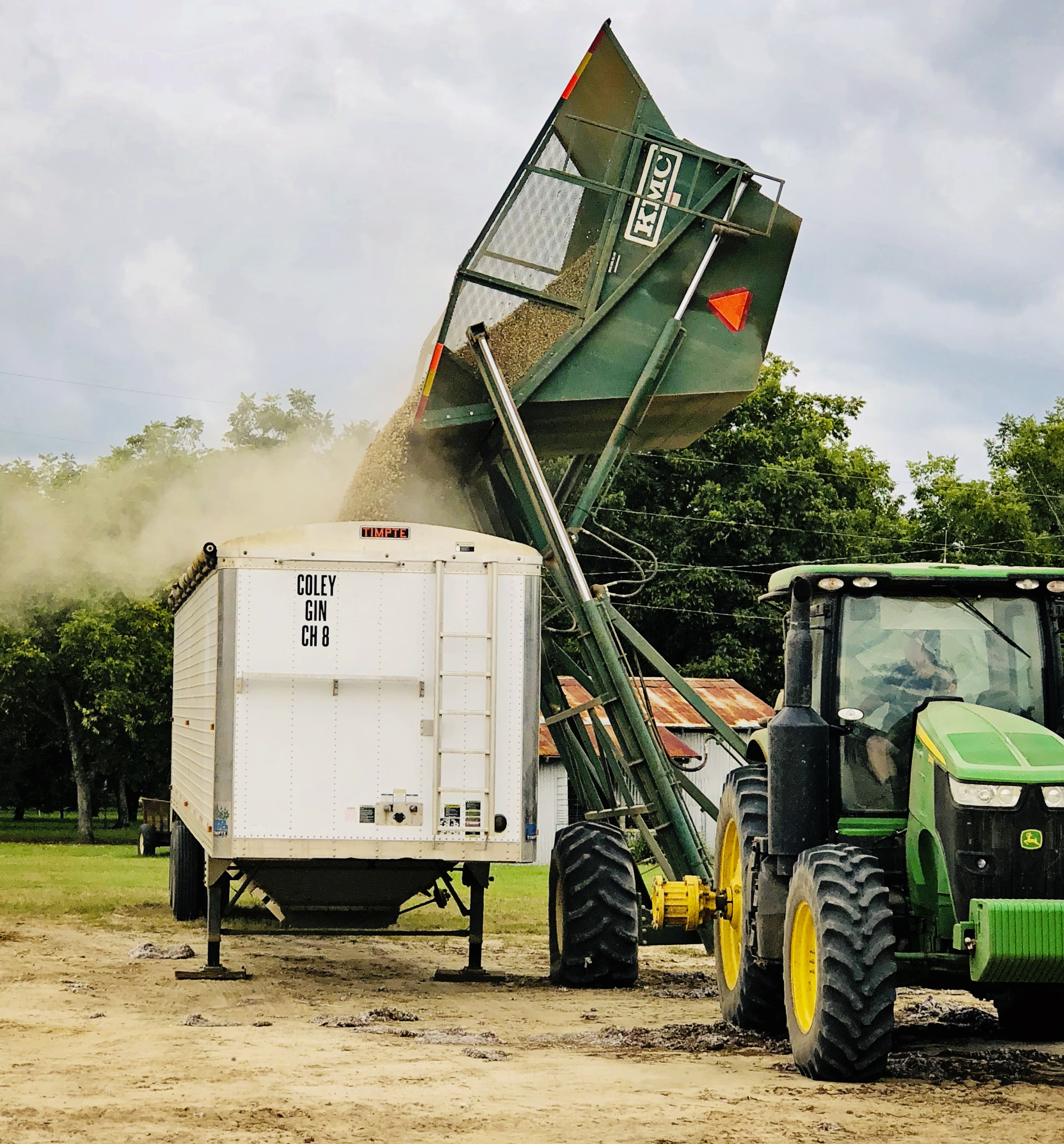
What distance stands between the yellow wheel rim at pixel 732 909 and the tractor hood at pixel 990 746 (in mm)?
2278

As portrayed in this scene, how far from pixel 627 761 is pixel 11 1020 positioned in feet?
18.7

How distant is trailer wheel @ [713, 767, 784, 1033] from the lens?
10141 mm

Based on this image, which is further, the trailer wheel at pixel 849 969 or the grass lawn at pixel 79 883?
the grass lawn at pixel 79 883

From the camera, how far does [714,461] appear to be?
4447cm

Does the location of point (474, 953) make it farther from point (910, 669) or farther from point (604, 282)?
point (604, 282)

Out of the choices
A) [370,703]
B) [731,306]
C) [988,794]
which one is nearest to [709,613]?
[731,306]

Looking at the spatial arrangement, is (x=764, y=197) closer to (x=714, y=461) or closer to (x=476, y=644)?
(x=476, y=644)

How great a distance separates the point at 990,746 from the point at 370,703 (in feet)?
16.4

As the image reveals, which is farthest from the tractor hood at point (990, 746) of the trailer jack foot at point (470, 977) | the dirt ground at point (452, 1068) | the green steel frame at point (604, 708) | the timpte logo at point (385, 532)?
the trailer jack foot at point (470, 977)

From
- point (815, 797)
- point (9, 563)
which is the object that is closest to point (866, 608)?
point (815, 797)

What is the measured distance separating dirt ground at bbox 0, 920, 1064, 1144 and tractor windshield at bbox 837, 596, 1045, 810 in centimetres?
162

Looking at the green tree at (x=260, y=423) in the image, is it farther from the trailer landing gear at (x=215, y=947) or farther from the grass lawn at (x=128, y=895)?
the trailer landing gear at (x=215, y=947)

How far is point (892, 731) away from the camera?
30.1ft

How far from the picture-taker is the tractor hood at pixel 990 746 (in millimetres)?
8227
